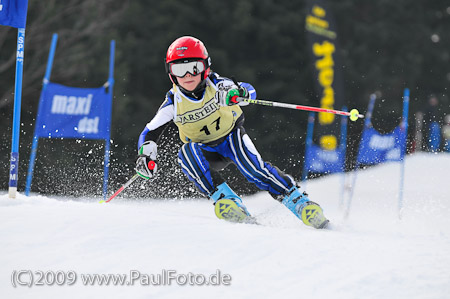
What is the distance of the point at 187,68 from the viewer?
4512 millimetres

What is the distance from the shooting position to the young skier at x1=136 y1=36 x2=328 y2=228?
4.48 metres

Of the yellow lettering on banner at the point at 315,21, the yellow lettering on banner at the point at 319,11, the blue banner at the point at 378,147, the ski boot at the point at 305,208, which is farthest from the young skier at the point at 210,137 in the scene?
the yellow lettering on banner at the point at 319,11

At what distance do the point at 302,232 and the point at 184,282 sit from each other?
0.99m

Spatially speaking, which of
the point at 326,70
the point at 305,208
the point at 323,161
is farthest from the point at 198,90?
the point at 326,70

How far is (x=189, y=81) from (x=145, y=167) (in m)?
0.72

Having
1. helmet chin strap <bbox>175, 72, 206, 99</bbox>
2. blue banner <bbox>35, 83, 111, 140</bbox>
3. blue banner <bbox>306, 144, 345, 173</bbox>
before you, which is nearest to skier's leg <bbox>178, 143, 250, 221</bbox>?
helmet chin strap <bbox>175, 72, 206, 99</bbox>

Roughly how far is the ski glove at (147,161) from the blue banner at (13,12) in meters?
1.38

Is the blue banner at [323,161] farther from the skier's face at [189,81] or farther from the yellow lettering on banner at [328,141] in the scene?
the skier's face at [189,81]

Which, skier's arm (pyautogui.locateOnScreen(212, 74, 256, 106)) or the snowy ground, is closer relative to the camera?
the snowy ground

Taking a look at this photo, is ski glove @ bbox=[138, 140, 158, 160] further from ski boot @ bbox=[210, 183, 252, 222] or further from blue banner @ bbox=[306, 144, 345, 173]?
blue banner @ bbox=[306, 144, 345, 173]

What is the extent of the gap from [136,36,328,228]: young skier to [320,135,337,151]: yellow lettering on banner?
7.48m

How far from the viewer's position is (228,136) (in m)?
4.79

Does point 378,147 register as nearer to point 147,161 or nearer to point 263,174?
point 263,174

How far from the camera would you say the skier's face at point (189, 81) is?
4.53 meters
